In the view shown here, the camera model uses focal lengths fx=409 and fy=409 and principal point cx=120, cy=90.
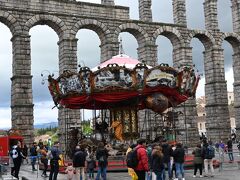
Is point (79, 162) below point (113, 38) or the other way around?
below

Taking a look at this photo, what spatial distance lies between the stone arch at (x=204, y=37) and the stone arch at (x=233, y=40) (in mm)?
1040

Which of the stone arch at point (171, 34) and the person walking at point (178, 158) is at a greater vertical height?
the stone arch at point (171, 34)

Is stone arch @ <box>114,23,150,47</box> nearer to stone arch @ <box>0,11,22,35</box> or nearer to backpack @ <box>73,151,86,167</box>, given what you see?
stone arch @ <box>0,11,22,35</box>

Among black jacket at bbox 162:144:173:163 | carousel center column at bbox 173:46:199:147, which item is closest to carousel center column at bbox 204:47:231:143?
carousel center column at bbox 173:46:199:147

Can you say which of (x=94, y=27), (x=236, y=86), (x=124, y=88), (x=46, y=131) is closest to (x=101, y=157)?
(x=124, y=88)

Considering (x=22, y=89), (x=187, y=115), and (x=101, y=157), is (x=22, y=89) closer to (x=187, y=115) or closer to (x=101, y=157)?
(x=187, y=115)

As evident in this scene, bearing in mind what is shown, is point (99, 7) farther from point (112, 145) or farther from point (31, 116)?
point (112, 145)

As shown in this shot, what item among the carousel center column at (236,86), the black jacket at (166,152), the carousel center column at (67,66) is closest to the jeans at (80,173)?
the black jacket at (166,152)

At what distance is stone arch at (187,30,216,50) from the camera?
35000mm

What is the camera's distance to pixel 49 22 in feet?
98.4

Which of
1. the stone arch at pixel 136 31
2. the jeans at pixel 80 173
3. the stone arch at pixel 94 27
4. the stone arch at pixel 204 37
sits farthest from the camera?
the stone arch at pixel 204 37

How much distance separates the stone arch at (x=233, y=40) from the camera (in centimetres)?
3679

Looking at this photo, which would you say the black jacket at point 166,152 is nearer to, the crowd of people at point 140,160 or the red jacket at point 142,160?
the crowd of people at point 140,160

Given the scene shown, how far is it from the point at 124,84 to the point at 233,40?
21.4 meters
